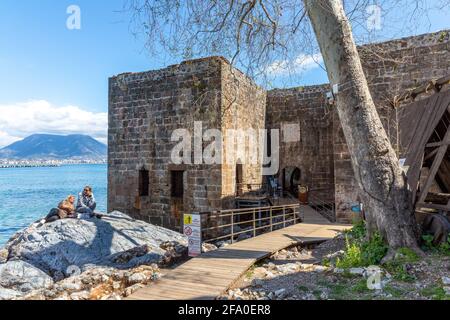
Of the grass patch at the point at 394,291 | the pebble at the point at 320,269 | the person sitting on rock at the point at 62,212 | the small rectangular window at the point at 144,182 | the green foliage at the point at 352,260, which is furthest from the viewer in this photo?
the small rectangular window at the point at 144,182

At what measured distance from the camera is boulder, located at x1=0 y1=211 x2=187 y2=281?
24.7 feet

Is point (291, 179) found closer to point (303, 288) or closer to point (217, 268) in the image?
point (217, 268)

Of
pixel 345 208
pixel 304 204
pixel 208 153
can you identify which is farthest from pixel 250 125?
pixel 345 208

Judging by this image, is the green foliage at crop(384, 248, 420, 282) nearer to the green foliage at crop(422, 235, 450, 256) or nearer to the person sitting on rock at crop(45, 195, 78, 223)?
the green foliage at crop(422, 235, 450, 256)

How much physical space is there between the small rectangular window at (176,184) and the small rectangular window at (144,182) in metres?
1.24

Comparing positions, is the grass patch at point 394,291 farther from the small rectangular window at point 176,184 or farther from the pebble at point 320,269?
the small rectangular window at point 176,184

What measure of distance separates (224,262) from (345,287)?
2250 mm

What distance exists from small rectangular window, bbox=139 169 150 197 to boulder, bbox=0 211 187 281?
3.79 m

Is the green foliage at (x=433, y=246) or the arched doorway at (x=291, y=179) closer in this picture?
the green foliage at (x=433, y=246)

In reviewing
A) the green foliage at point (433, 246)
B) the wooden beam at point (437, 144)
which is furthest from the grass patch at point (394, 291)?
the wooden beam at point (437, 144)

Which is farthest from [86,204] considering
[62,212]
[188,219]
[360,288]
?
[360,288]

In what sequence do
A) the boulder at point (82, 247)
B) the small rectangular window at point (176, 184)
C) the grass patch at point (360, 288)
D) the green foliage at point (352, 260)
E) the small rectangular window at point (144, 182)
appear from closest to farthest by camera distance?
the grass patch at point (360, 288) → the green foliage at point (352, 260) → the boulder at point (82, 247) → the small rectangular window at point (176, 184) → the small rectangular window at point (144, 182)

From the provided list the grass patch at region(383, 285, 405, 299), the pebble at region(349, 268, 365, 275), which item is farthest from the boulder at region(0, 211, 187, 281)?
the grass patch at region(383, 285, 405, 299)

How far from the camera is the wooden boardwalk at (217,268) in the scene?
4512mm
